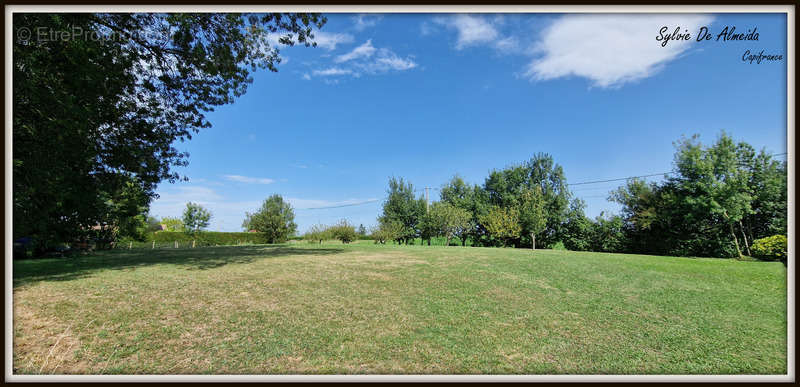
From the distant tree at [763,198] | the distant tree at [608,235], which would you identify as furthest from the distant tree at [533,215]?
the distant tree at [763,198]

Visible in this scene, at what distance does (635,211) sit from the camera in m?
23.9

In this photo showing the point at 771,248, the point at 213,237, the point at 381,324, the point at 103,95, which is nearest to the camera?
the point at 381,324

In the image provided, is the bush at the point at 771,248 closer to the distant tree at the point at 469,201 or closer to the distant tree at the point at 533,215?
the distant tree at the point at 533,215

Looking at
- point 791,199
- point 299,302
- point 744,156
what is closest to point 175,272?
point 299,302

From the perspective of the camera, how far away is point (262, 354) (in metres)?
3.45

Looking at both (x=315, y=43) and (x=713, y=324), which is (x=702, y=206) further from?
(x=315, y=43)

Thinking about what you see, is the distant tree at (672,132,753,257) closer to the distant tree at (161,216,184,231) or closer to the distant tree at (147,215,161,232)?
the distant tree at (147,215,161,232)

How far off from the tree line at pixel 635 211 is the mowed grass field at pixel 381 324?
4.09m

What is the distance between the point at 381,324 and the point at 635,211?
2717 cm

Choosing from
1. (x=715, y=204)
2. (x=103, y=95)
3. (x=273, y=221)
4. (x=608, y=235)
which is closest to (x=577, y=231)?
(x=608, y=235)

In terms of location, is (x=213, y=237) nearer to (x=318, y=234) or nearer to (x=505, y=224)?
(x=318, y=234)

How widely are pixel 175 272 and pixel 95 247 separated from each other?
14.3 metres

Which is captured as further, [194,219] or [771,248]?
[194,219]

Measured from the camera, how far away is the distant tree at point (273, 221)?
29656 mm
